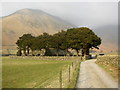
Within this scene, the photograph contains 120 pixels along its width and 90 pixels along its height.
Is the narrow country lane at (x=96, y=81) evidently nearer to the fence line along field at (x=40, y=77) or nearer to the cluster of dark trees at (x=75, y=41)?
the fence line along field at (x=40, y=77)

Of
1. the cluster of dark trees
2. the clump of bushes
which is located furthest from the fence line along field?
the cluster of dark trees

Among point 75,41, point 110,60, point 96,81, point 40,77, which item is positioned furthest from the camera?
point 75,41

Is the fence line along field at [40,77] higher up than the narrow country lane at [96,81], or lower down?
lower down

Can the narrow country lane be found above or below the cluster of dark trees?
below

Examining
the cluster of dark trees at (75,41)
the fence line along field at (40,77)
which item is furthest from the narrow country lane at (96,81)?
the cluster of dark trees at (75,41)

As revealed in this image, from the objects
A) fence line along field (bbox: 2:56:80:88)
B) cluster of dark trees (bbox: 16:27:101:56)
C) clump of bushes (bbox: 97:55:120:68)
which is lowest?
fence line along field (bbox: 2:56:80:88)

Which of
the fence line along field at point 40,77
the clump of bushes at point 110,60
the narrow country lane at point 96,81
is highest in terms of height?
the clump of bushes at point 110,60

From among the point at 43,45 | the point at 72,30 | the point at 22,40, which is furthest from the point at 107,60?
the point at 22,40

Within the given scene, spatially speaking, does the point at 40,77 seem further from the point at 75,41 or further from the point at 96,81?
the point at 75,41

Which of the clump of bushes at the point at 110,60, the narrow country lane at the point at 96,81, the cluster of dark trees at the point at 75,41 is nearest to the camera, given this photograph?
the narrow country lane at the point at 96,81

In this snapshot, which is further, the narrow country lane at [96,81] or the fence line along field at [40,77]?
the fence line along field at [40,77]

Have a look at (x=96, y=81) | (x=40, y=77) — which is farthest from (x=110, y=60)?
(x=96, y=81)

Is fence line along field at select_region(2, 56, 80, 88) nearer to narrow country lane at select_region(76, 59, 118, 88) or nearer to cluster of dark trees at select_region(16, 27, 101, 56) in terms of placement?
narrow country lane at select_region(76, 59, 118, 88)

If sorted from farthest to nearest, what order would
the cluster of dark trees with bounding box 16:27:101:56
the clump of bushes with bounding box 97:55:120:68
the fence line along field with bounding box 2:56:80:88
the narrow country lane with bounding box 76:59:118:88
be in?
the cluster of dark trees with bounding box 16:27:101:56, the clump of bushes with bounding box 97:55:120:68, the fence line along field with bounding box 2:56:80:88, the narrow country lane with bounding box 76:59:118:88
